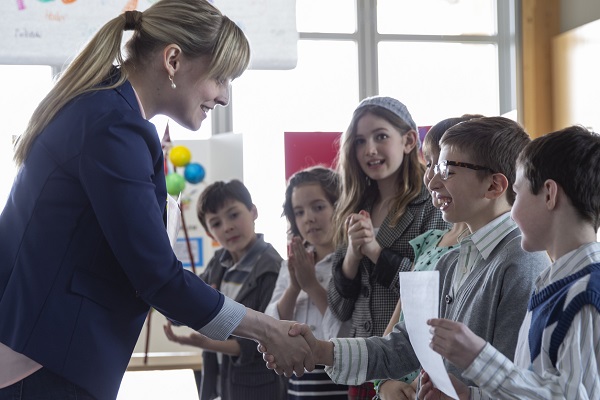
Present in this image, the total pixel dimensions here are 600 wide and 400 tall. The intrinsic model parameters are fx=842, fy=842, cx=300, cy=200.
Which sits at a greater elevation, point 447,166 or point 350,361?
point 447,166

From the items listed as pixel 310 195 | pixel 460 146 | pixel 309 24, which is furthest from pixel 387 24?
pixel 460 146

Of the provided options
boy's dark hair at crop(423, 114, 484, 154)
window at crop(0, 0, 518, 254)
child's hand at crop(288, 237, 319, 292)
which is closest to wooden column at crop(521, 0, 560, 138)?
window at crop(0, 0, 518, 254)

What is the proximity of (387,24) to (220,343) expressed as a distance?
3796mm

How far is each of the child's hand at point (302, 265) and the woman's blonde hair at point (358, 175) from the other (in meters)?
0.20

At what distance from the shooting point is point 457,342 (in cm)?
129

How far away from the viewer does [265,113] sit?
6059mm

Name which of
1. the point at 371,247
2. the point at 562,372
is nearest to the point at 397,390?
the point at 371,247

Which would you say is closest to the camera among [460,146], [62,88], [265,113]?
[62,88]

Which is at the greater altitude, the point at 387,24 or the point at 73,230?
the point at 387,24

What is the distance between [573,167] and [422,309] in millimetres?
357

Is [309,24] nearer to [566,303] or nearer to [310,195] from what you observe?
[310,195]

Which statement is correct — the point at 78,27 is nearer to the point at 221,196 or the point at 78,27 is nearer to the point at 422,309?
the point at 221,196

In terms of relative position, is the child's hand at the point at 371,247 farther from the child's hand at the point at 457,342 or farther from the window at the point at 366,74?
the window at the point at 366,74

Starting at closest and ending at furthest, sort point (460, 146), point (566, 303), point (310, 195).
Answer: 1. point (566, 303)
2. point (460, 146)
3. point (310, 195)
